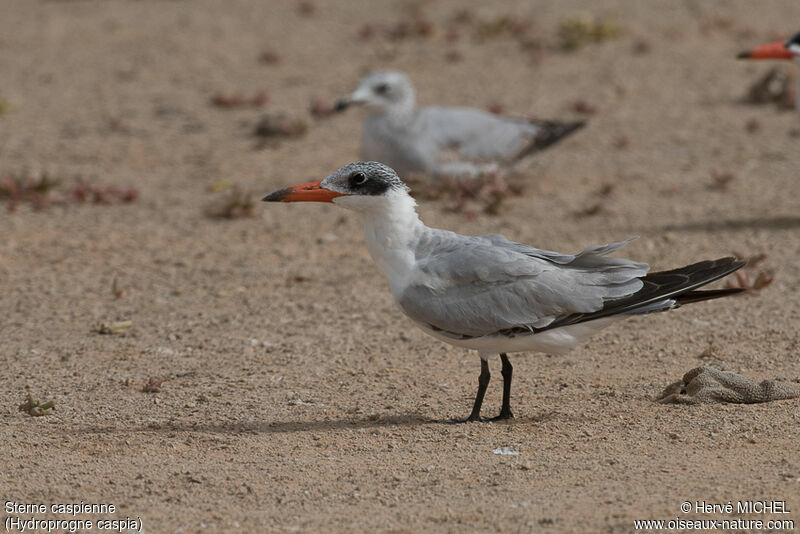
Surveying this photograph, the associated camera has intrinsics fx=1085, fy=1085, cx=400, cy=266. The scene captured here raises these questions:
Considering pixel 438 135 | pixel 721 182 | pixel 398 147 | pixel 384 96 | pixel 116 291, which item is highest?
pixel 384 96

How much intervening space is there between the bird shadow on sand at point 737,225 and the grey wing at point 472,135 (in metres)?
1.84

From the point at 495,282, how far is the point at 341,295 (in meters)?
2.33

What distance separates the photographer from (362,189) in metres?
5.52

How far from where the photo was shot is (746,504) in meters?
4.43

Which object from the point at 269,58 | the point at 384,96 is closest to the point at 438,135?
the point at 384,96

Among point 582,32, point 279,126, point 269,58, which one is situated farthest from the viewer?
point 582,32

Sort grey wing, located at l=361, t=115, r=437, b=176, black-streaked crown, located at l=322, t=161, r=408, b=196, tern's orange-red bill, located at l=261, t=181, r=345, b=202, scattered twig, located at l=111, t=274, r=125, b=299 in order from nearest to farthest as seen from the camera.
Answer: black-streaked crown, located at l=322, t=161, r=408, b=196
tern's orange-red bill, located at l=261, t=181, r=345, b=202
scattered twig, located at l=111, t=274, r=125, b=299
grey wing, located at l=361, t=115, r=437, b=176

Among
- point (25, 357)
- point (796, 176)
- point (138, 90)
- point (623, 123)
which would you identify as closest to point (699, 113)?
point (623, 123)

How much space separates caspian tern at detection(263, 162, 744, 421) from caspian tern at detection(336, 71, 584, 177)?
4468 millimetres

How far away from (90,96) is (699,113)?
7054 mm

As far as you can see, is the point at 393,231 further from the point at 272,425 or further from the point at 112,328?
the point at 112,328

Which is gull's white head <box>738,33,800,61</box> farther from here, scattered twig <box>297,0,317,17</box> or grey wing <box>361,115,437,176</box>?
scattered twig <box>297,0,317,17</box>

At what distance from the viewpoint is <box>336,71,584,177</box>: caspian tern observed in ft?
33.0

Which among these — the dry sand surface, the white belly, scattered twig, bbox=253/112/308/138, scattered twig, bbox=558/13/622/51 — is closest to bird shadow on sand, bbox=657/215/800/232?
the dry sand surface
